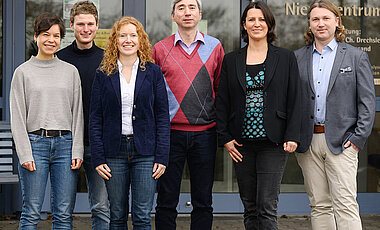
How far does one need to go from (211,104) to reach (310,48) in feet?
3.10

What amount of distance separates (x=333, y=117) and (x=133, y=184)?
1.64 m

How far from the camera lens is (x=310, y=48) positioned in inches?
170

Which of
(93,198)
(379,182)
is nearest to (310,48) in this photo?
(93,198)

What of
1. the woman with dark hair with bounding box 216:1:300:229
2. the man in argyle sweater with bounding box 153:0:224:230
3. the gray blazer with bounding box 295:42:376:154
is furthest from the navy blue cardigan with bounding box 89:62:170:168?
the gray blazer with bounding box 295:42:376:154

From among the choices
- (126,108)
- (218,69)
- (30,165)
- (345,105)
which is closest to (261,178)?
(345,105)

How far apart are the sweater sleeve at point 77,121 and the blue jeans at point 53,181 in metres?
0.05

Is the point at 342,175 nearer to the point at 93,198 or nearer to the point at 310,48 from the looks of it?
the point at 310,48

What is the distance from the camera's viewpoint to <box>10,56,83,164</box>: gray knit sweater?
3.84m

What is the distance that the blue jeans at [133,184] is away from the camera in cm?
384

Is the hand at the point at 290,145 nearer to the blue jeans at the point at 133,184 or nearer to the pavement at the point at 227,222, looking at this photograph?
the blue jeans at the point at 133,184

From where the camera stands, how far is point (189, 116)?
13.8 feet

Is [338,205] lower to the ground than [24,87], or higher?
lower

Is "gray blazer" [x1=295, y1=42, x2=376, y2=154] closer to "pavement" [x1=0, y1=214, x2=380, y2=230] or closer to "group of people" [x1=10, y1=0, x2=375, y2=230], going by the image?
"group of people" [x1=10, y1=0, x2=375, y2=230]

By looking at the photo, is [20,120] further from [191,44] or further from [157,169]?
[191,44]
